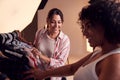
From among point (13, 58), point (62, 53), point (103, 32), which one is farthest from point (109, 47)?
point (62, 53)

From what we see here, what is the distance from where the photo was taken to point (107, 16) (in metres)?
0.96

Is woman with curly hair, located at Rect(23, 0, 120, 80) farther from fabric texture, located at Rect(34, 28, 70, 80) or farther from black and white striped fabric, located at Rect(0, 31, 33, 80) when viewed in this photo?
fabric texture, located at Rect(34, 28, 70, 80)

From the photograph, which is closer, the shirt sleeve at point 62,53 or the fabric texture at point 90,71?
the fabric texture at point 90,71

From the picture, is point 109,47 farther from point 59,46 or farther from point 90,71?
point 59,46

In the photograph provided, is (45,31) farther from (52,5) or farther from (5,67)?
(52,5)

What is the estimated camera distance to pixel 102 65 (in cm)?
95

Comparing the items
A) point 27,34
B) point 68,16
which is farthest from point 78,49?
point 27,34

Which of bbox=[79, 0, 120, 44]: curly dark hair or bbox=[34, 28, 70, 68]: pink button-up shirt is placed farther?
Answer: bbox=[34, 28, 70, 68]: pink button-up shirt

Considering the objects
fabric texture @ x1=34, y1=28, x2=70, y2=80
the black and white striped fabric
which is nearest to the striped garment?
the black and white striped fabric

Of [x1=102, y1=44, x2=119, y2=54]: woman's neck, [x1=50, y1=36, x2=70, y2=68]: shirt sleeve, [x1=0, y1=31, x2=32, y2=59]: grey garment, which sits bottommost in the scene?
[x1=50, y1=36, x2=70, y2=68]: shirt sleeve

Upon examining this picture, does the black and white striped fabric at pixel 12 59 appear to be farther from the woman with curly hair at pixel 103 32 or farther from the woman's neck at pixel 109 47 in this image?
the woman's neck at pixel 109 47

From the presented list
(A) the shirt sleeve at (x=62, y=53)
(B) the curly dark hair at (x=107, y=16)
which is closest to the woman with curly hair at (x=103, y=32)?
(B) the curly dark hair at (x=107, y=16)

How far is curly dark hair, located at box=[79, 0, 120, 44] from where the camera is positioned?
96 centimetres

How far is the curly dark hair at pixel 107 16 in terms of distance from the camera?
0.96 m
